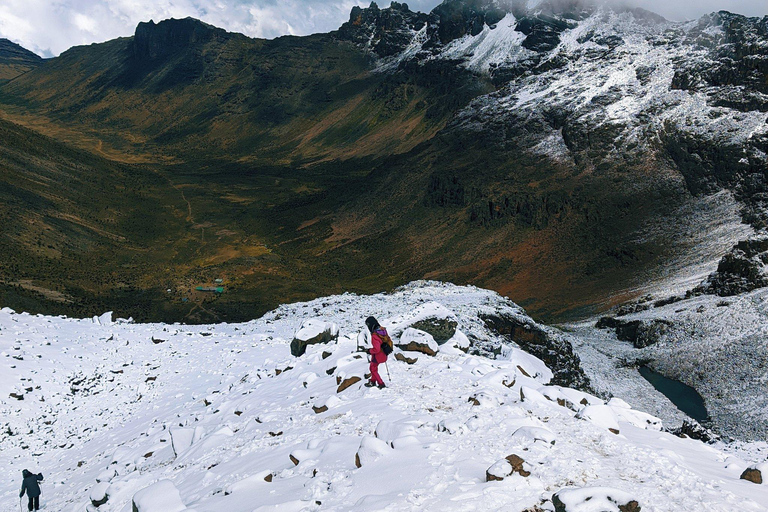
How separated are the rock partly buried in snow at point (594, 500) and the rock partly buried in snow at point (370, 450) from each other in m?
2.76

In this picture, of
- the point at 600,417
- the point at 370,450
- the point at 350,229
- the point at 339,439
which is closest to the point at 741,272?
the point at 600,417

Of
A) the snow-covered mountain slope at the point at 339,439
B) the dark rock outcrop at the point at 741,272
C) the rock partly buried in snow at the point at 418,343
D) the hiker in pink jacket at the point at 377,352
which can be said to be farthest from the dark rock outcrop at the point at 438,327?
the dark rock outcrop at the point at 741,272

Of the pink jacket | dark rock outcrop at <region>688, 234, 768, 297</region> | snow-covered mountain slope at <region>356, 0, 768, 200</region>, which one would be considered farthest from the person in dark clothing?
snow-covered mountain slope at <region>356, 0, 768, 200</region>

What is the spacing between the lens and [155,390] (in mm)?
18984

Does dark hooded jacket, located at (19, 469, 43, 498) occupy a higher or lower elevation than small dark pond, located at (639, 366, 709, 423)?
higher

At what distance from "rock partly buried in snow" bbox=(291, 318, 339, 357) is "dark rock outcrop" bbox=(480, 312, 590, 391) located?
8.56 metres

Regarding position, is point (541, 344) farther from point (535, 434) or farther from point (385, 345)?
point (535, 434)

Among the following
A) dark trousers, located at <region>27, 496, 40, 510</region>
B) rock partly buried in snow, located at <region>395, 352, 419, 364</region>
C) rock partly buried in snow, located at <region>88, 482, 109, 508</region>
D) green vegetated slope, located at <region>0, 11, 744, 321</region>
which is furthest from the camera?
green vegetated slope, located at <region>0, 11, 744, 321</region>

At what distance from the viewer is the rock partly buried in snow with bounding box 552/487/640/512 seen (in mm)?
6066

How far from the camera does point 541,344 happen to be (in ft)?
79.0

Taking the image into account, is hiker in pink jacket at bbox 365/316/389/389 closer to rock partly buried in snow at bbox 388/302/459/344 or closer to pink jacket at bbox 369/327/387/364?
pink jacket at bbox 369/327/387/364

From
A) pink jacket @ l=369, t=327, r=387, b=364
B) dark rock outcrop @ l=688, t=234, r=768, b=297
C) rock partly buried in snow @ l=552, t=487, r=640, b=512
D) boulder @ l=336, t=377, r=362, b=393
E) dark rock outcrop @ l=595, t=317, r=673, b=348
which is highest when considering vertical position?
pink jacket @ l=369, t=327, r=387, b=364

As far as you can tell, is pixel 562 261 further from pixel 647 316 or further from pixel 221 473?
pixel 221 473

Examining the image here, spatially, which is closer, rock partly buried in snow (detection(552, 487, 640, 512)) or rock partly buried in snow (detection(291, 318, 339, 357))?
rock partly buried in snow (detection(552, 487, 640, 512))
